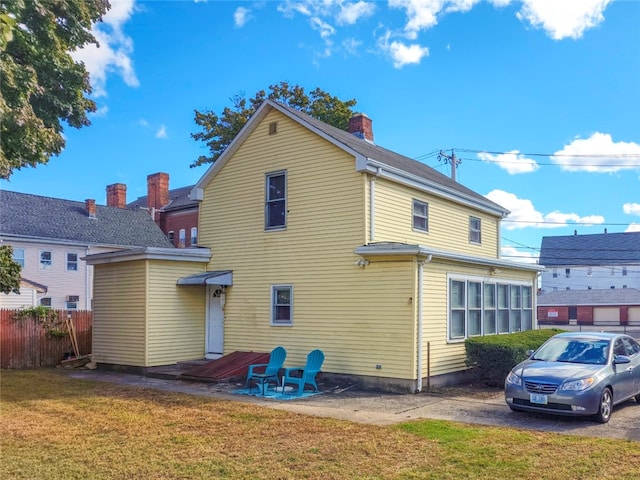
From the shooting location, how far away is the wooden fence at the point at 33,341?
Result: 58.7 feet

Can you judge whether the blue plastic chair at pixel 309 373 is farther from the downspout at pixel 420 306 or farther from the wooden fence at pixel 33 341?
the wooden fence at pixel 33 341

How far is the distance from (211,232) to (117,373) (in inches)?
198

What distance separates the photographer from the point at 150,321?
15.3 metres

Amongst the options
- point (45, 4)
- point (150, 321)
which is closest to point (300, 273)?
point (150, 321)

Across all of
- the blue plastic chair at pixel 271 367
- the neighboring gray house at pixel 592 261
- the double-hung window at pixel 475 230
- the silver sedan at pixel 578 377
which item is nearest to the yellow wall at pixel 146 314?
the blue plastic chair at pixel 271 367

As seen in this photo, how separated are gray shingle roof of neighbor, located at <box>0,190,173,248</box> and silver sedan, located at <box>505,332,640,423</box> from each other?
1170 inches

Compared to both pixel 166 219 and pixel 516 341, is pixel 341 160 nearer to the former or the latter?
pixel 516 341

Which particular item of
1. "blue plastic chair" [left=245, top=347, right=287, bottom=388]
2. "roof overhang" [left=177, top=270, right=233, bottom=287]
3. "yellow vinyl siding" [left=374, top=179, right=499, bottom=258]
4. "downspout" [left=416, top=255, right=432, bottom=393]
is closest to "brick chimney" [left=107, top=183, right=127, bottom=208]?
"roof overhang" [left=177, top=270, right=233, bottom=287]

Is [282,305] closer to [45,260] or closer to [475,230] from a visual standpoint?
[475,230]

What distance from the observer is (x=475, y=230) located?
64.0 ft

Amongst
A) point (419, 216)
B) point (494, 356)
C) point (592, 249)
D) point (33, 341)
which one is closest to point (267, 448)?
point (494, 356)

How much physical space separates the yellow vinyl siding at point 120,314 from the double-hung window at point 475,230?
36.2ft

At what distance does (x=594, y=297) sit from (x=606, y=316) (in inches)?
96.3

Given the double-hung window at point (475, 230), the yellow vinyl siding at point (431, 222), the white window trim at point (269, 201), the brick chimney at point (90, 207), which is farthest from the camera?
the brick chimney at point (90, 207)
